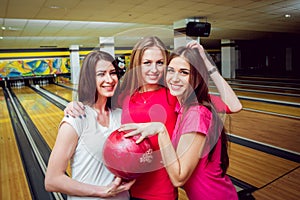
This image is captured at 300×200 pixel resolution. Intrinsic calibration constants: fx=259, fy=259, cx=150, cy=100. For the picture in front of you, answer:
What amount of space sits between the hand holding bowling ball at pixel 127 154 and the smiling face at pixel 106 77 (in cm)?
13

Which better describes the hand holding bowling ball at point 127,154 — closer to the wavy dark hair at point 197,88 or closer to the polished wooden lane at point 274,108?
the wavy dark hair at point 197,88

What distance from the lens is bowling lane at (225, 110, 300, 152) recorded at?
9.68ft

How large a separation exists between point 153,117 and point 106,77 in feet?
0.50

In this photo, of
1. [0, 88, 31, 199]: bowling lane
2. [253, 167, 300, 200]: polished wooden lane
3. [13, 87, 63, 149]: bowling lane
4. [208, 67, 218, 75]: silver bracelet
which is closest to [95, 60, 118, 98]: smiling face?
[208, 67, 218, 75]: silver bracelet

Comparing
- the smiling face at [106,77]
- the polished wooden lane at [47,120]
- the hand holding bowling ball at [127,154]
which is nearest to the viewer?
the hand holding bowling ball at [127,154]

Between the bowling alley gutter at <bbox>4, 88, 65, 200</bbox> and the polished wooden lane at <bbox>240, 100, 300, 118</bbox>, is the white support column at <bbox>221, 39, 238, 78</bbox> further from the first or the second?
the bowling alley gutter at <bbox>4, 88, 65, 200</bbox>

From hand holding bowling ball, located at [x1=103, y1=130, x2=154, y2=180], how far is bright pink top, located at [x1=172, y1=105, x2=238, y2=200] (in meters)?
0.14

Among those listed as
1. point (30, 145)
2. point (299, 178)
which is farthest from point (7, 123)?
point (299, 178)

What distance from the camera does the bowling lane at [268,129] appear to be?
295 centimetres

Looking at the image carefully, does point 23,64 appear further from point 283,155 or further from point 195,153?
point 195,153

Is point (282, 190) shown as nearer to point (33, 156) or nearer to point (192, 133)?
point (192, 133)

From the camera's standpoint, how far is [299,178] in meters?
2.09

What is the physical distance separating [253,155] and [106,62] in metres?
2.40

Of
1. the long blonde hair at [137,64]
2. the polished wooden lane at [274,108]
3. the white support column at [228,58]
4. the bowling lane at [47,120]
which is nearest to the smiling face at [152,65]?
the long blonde hair at [137,64]
